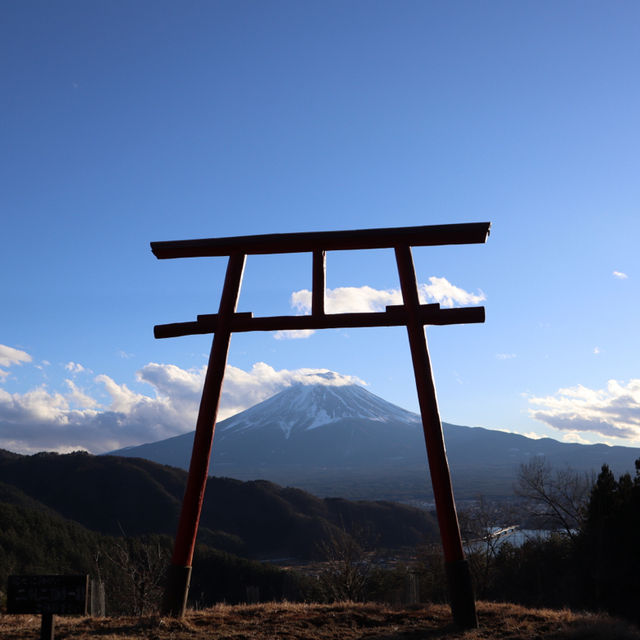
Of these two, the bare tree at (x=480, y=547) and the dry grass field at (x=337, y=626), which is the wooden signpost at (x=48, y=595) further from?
the bare tree at (x=480, y=547)

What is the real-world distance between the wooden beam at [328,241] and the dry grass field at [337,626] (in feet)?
16.5

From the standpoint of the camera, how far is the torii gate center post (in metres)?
7.75

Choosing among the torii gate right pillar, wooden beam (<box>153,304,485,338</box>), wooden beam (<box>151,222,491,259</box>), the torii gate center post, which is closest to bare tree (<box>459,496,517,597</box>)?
the torii gate right pillar

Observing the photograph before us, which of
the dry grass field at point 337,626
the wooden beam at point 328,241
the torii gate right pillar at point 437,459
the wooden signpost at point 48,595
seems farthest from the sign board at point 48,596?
the wooden beam at point 328,241

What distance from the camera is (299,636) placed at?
7180 mm

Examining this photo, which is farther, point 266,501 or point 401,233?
point 266,501

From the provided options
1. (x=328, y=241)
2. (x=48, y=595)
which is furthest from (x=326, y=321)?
(x=48, y=595)

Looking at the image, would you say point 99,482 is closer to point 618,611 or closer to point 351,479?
point 618,611

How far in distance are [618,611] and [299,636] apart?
1449 centimetres

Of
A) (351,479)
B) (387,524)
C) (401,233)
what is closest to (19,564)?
(401,233)

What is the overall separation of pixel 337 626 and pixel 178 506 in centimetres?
6986

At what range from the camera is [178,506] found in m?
73.0

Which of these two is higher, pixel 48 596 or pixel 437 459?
pixel 437 459

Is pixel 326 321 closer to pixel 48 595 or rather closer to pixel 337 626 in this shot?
pixel 337 626
